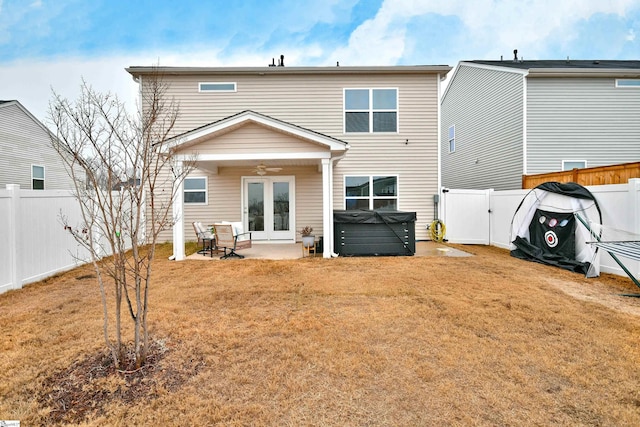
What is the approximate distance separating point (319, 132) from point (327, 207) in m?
3.64

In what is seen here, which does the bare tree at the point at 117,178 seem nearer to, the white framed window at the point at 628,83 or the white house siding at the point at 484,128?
the white house siding at the point at 484,128

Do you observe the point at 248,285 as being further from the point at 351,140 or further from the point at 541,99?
the point at 541,99

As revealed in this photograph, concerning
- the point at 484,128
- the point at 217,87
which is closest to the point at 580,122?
the point at 484,128

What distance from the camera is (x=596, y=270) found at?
5973 millimetres

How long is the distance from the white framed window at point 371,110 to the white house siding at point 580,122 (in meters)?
4.86

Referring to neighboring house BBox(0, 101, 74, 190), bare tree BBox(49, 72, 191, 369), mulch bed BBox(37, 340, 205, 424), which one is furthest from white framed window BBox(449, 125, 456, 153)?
neighboring house BBox(0, 101, 74, 190)

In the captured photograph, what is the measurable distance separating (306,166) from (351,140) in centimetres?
180

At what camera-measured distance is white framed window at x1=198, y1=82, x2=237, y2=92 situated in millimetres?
→ 10484

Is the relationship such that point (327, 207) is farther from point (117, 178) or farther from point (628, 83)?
point (628, 83)

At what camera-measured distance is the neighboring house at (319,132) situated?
1034cm

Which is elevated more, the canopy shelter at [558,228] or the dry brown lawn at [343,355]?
the canopy shelter at [558,228]

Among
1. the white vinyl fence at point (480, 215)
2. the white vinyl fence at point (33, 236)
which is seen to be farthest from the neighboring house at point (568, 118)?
the white vinyl fence at point (33, 236)

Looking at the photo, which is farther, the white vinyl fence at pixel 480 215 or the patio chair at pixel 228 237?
the white vinyl fence at pixel 480 215

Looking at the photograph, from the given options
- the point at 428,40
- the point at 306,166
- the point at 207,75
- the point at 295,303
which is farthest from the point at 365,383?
the point at 428,40
